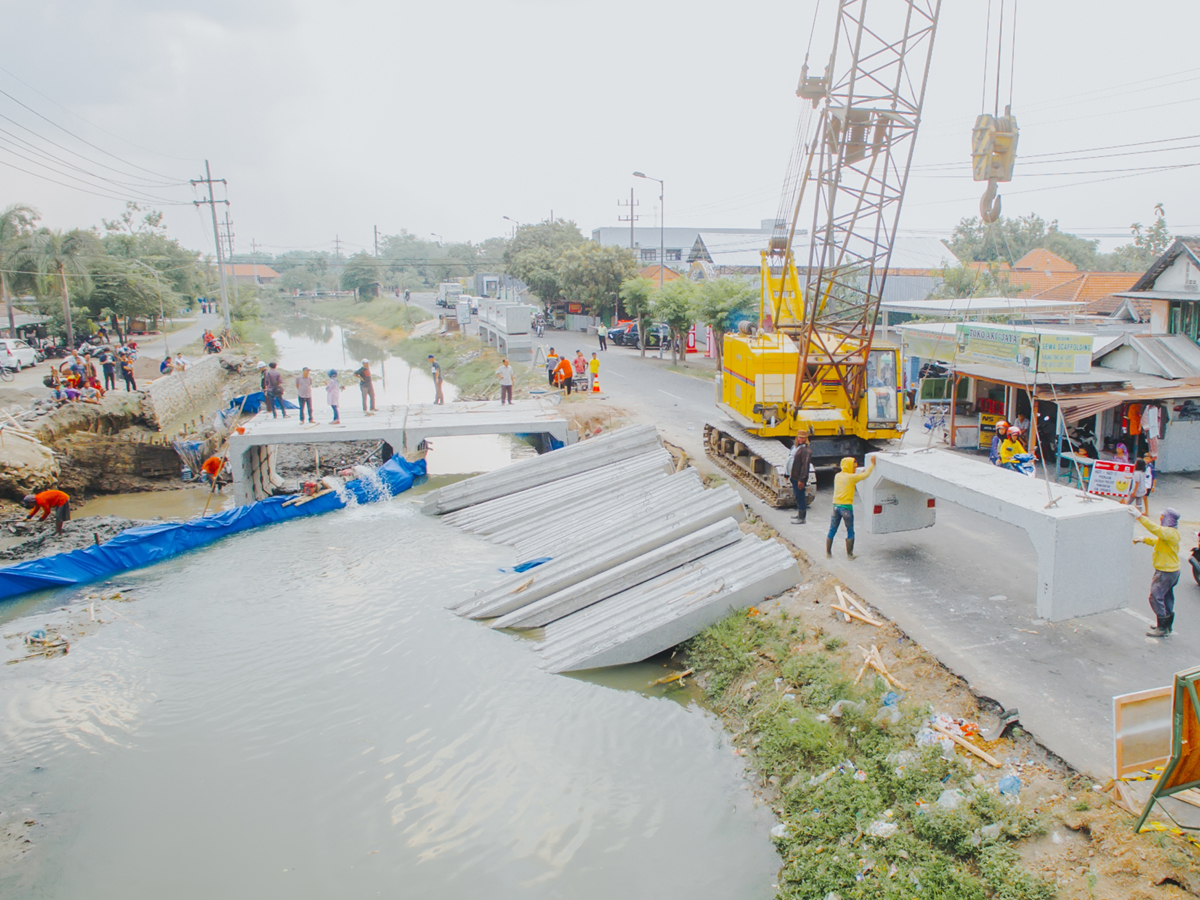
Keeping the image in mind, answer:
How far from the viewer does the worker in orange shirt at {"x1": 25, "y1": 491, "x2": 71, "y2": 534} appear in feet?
57.0

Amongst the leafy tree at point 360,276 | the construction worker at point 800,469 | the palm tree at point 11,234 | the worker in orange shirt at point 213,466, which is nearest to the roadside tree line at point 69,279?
the palm tree at point 11,234

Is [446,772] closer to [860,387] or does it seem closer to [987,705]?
[987,705]

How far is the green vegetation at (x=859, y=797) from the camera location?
18.7 ft

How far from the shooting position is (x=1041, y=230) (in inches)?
2315

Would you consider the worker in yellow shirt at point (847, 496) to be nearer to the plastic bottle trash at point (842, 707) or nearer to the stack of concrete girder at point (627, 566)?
the stack of concrete girder at point (627, 566)

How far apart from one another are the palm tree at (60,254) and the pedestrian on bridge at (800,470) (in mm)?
33481

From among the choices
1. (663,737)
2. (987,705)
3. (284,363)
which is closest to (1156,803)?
(987,705)

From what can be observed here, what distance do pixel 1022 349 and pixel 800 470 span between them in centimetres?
687

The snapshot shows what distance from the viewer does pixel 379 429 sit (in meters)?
20.1

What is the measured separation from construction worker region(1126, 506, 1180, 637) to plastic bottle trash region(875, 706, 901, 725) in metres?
3.15

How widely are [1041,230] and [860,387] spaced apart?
54.5m

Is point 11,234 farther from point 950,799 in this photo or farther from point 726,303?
point 950,799

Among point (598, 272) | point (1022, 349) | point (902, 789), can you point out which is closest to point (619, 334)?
point (598, 272)

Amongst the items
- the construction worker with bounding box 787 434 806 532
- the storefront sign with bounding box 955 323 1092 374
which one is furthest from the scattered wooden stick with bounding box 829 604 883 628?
the storefront sign with bounding box 955 323 1092 374
